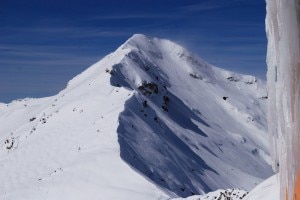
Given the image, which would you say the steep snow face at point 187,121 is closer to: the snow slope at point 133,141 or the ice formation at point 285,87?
the snow slope at point 133,141

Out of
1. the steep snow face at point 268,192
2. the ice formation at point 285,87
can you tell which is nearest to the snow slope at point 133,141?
the steep snow face at point 268,192

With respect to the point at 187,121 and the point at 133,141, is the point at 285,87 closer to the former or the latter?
the point at 133,141

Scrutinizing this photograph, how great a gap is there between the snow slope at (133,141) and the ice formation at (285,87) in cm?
1486

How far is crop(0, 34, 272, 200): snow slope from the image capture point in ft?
71.5

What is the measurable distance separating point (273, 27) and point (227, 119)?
58.2 m

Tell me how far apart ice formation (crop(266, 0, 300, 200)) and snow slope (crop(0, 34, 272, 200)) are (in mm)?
14859

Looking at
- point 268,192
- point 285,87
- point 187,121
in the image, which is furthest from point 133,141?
point 285,87

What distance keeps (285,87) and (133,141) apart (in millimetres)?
24335

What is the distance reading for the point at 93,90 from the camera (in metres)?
38.4

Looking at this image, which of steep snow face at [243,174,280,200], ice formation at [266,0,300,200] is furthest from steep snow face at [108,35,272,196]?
ice formation at [266,0,300,200]

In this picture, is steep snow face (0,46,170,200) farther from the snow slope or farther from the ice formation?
the ice formation

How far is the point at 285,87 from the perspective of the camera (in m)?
3.11

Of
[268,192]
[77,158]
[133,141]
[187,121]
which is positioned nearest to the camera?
[268,192]

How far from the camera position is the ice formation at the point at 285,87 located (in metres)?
2.93
